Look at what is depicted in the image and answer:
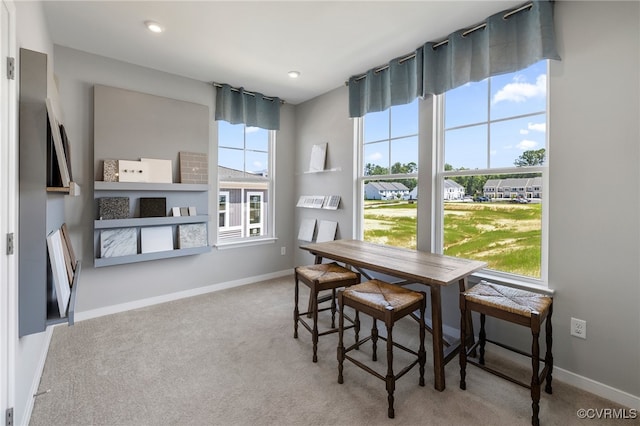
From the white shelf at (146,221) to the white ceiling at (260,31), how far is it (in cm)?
161

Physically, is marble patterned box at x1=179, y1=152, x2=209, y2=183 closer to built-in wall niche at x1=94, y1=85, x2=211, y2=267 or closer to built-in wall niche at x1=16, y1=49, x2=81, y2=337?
built-in wall niche at x1=94, y1=85, x2=211, y2=267

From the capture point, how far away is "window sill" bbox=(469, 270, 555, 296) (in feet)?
6.62

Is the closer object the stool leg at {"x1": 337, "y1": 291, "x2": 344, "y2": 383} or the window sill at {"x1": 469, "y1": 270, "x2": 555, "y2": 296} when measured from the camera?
the stool leg at {"x1": 337, "y1": 291, "x2": 344, "y2": 383}

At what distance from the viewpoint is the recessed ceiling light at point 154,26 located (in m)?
2.32

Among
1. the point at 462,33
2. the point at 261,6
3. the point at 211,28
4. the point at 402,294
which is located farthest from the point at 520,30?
the point at 211,28

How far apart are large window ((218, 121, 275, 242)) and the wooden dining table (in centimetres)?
155

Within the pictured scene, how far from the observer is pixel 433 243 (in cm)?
272

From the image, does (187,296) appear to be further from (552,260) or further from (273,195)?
(552,260)

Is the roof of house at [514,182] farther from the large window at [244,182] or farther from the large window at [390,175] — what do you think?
the large window at [244,182]

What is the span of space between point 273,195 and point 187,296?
1.70 m

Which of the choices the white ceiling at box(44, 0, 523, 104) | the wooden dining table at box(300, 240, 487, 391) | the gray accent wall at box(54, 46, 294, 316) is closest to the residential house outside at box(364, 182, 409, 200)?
the wooden dining table at box(300, 240, 487, 391)

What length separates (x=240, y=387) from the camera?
1.88 m

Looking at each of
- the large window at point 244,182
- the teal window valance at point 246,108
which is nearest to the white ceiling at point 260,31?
the teal window valance at point 246,108

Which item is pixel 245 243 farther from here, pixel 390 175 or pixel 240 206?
pixel 390 175
